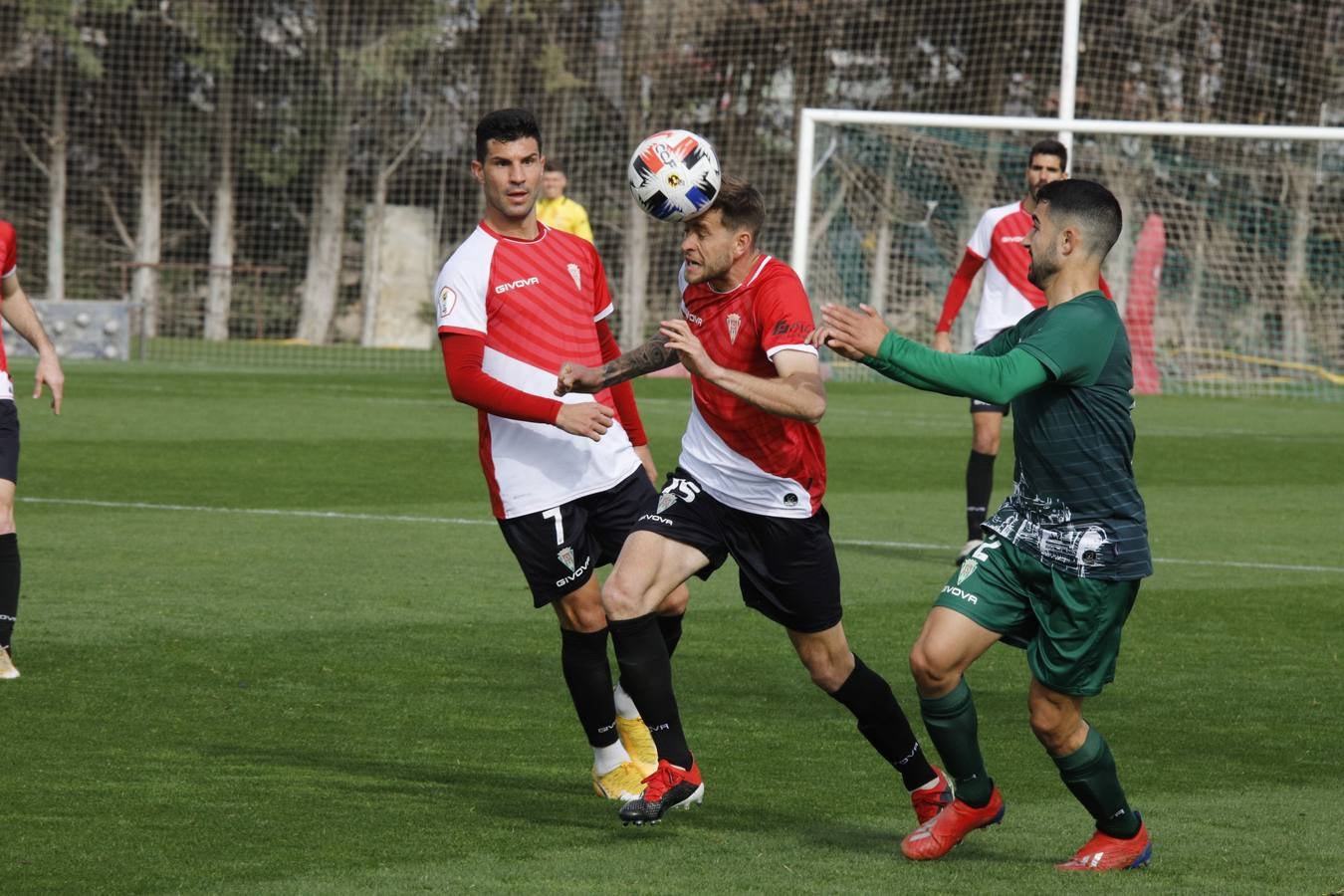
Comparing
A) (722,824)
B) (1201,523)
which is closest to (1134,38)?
(1201,523)

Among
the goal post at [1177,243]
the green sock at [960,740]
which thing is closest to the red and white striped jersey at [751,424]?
the green sock at [960,740]

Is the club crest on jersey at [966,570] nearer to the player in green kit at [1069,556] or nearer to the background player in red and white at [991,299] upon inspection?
the player in green kit at [1069,556]

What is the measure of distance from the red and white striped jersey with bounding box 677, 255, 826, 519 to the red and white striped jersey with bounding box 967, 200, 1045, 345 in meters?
6.52

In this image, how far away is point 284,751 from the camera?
6.59 meters

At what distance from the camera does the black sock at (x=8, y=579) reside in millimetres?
7898

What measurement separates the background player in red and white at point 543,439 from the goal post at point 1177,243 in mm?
21624

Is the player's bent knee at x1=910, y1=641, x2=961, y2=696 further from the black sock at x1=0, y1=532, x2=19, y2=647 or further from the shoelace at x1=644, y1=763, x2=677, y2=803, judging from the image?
the black sock at x1=0, y1=532, x2=19, y2=647

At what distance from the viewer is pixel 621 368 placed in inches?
236

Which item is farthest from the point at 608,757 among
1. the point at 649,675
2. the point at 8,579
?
the point at 8,579

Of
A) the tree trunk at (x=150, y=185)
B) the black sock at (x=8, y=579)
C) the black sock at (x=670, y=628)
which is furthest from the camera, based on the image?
the tree trunk at (x=150, y=185)

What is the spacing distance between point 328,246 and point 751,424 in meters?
42.9

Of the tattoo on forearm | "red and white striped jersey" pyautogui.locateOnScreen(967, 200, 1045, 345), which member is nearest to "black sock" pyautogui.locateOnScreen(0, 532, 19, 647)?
the tattoo on forearm

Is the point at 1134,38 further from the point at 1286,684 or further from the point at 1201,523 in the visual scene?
the point at 1286,684

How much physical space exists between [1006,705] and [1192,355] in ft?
72.6
